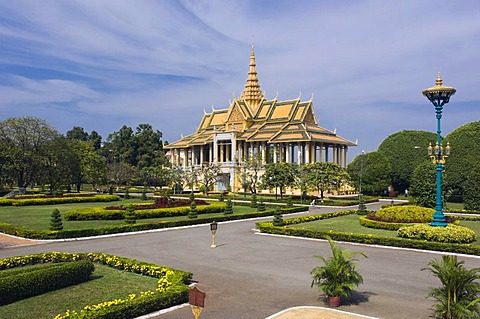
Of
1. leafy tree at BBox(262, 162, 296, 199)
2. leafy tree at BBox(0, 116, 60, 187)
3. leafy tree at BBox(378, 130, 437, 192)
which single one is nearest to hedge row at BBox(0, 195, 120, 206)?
leafy tree at BBox(0, 116, 60, 187)

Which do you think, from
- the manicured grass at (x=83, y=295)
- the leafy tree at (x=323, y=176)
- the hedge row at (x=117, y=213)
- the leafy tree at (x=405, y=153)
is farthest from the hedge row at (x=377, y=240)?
the leafy tree at (x=405, y=153)

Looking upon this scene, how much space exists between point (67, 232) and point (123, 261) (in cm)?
761

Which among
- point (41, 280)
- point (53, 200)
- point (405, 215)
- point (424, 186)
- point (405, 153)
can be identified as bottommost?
point (41, 280)

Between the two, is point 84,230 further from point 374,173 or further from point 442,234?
point 374,173

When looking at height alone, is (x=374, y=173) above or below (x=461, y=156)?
below

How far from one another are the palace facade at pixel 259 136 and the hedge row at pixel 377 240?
30648 millimetres

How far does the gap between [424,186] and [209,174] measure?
27.1 meters

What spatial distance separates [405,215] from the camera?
22.9 m

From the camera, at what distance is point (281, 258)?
15.7 meters

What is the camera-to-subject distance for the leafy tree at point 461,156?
147ft

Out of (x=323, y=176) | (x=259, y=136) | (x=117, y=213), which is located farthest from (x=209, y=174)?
(x=117, y=213)

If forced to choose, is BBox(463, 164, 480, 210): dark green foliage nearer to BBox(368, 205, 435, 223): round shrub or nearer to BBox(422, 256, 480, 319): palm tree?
BBox(368, 205, 435, 223): round shrub

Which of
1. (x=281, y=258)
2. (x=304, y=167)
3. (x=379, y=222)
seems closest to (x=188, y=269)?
(x=281, y=258)

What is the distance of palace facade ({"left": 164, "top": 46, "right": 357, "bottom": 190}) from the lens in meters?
54.9
